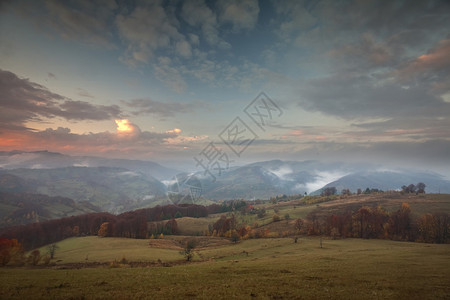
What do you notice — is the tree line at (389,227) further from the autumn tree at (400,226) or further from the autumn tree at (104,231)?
the autumn tree at (104,231)

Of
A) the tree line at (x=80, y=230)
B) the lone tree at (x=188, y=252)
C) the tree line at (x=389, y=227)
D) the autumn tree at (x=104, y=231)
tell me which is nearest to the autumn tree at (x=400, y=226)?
the tree line at (x=389, y=227)

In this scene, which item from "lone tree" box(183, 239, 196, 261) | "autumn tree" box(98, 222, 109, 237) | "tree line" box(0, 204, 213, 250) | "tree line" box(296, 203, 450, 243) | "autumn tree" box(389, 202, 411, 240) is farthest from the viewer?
"tree line" box(0, 204, 213, 250)

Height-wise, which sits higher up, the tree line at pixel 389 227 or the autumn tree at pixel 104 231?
the tree line at pixel 389 227

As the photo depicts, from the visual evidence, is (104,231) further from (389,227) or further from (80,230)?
(389,227)

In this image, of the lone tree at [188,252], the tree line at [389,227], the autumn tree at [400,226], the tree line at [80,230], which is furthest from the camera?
the tree line at [80,230]

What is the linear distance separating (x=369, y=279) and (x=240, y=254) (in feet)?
175

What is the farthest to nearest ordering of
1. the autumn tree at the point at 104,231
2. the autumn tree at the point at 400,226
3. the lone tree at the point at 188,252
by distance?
the autumn tree at the point at 104,231
the autumn tree at the point at 400,226
the lone tree at the point at 188,252

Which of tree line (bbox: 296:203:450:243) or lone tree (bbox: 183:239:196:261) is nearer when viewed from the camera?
lone tree (bbox: 183:239:196:261)

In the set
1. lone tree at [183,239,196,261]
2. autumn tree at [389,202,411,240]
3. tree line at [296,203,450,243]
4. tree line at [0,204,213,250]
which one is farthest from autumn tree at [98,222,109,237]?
autumn tree at [389,202,411,240]

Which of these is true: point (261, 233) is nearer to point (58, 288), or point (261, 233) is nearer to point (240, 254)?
point (240, 254)

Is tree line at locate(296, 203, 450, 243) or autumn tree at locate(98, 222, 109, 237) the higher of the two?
tree line at locate(296, 203, 450, 243)

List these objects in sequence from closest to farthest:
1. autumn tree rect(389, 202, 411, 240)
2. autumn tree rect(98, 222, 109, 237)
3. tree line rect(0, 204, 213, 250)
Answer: autumn tree rect(389, 202, 411, 240) < autumn tree rect(98, 222, 109, 237) < tree line rect(0, 204, 213, 250)

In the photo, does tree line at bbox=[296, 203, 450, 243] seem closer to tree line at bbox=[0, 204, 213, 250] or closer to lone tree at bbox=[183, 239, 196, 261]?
lone tree at bbox=[183, 239, 196, 261]

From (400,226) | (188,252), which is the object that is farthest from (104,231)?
(400,226)
